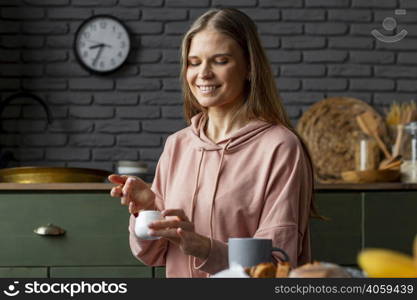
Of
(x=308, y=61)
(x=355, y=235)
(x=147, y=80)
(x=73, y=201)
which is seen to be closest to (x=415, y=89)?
(x=308, y=61)

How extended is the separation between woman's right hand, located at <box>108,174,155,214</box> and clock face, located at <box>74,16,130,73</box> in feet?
5.86

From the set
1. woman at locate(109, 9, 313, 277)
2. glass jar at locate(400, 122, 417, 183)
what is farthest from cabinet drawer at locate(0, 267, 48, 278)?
glass jar at locate(400, 122, 417, 183)

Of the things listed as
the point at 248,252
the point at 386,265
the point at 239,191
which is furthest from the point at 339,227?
the point at 386,265

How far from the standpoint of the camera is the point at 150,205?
5.82 feet

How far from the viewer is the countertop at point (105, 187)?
295 cm

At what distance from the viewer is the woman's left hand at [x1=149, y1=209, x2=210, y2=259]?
1438mm

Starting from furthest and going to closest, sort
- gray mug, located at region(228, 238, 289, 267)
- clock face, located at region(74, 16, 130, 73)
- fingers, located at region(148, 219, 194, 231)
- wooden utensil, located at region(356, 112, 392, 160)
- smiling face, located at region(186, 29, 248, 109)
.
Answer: clock face, located at region(74, 16, 130, 73) → wooden utensil, located at region(356, 112, 392, 160) → smiling face, located at region(186, 29, 248, 109) → fingers, located at region(148, 219, 194, 231) → gray mug, located at region(228, 238, 289, 267)

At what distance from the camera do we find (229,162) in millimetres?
1845

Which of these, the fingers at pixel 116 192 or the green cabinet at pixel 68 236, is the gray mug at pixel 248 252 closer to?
the fingers at pixel 116 192

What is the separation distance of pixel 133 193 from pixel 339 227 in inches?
57.7

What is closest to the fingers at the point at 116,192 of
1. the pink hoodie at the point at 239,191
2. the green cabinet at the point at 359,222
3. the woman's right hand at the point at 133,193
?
the woman's right hand at the point at 133,193

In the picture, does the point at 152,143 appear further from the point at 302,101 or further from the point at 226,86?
the point at 226,86

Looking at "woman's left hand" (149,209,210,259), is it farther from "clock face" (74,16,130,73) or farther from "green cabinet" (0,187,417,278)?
"clock face" (74,16,130,73)

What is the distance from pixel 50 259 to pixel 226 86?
144 centimetres
